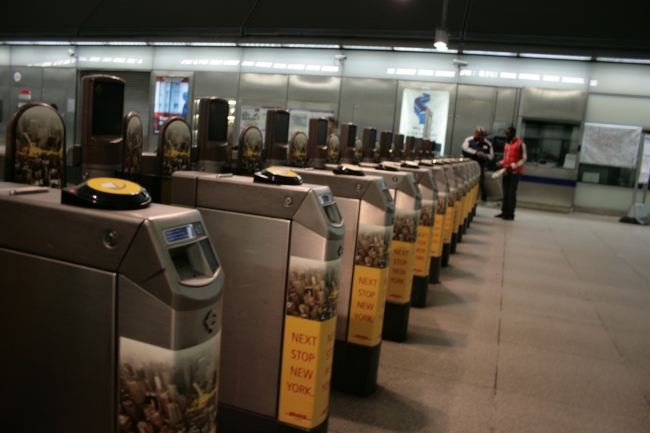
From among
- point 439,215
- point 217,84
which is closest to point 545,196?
point 217,84

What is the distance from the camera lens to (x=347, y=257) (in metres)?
2.86

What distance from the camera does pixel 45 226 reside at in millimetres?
1297

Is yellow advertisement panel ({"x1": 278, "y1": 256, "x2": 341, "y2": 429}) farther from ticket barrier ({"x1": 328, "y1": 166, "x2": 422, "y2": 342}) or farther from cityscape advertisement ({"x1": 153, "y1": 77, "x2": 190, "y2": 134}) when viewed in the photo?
cityscape advertisement ({"x1": 153, "y1": 77, "x2": 190, "y2": 134})

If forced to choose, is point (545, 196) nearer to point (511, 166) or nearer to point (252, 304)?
point (511, 166)

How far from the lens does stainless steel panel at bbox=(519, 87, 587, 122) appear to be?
39.3 ft

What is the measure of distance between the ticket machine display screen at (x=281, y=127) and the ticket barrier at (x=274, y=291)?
182 cm

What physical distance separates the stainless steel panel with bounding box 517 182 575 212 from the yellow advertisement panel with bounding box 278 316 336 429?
450 inches

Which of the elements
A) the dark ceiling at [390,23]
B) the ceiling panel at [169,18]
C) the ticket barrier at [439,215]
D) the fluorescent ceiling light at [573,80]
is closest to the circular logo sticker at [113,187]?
the ticket barrier at [439,215]

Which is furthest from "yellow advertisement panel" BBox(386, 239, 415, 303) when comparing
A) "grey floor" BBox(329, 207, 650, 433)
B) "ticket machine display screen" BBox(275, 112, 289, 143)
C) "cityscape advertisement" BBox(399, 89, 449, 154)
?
"cityscape advertisement" BBox(399, 89, 449, 154)

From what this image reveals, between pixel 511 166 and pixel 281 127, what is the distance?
7.11 metres

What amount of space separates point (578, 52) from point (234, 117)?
305 inches

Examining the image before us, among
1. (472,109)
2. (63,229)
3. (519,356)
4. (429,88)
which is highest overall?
(429,88)

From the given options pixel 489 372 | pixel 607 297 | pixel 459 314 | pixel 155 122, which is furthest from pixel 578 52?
pixel 155 122

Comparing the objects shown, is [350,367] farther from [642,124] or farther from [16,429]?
[642,124]
